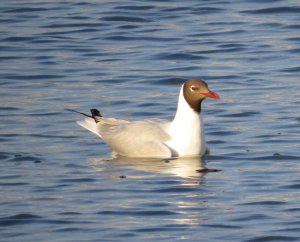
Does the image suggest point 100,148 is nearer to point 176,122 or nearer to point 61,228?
point 176,122

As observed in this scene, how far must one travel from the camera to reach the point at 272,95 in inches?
674

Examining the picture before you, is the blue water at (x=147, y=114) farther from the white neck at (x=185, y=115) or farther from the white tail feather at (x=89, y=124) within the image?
the white neck at (x=185, y=115)

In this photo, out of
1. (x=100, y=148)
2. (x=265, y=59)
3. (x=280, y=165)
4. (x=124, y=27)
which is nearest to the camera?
(x=280, y=165)

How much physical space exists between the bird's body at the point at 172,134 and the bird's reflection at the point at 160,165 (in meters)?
0.09

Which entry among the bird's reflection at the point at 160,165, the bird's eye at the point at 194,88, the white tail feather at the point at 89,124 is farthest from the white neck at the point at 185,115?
the white tail feather at the point at 89,124

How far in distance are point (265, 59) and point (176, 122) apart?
5.28 metres

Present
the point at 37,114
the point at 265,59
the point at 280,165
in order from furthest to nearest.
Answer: the point at 265,59 < the point at 37,114 < the point at 280,165

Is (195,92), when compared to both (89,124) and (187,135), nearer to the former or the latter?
(187,135)

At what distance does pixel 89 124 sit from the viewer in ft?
49.6

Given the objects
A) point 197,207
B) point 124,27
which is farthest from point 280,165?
point 124,27

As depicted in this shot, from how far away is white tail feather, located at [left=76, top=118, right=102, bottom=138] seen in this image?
A: 1503 centimetres

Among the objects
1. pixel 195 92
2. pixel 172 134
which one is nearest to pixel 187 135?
pixel 172 134

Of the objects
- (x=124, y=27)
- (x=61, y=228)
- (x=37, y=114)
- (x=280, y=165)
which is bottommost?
(x=61, y=228)

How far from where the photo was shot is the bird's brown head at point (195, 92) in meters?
14.4
